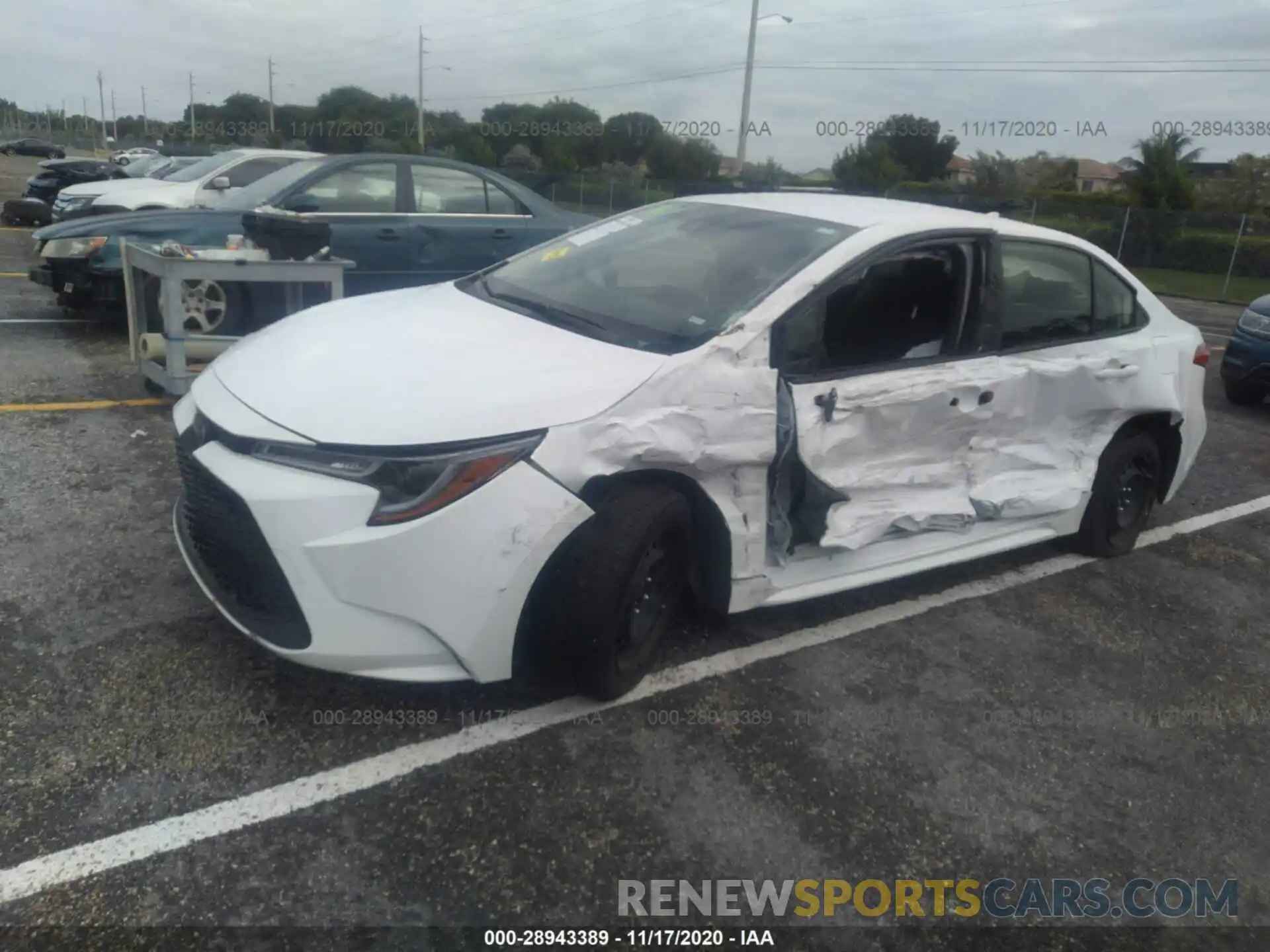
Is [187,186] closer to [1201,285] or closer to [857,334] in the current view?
A: [857,334]

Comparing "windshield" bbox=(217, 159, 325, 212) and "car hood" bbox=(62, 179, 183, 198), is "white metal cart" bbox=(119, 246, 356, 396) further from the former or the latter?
"car hood" bbox=(62, 179, 183, 198)

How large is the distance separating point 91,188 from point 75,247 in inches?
184

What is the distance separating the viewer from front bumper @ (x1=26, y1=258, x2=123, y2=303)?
22.8 ft

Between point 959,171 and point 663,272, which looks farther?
point 959,171

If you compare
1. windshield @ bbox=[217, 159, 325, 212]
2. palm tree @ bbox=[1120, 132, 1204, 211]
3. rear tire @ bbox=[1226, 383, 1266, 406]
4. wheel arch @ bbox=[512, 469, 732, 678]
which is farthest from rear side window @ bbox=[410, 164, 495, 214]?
palm tree @ bbox=[1120, 132, 1204, 211]

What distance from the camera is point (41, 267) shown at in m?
7.21

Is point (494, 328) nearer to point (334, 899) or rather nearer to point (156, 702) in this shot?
point (156, 702)

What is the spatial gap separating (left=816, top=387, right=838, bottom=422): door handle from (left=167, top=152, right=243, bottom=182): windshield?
8.50 m

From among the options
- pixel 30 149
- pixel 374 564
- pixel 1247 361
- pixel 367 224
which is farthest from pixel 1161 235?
pixel 30 149

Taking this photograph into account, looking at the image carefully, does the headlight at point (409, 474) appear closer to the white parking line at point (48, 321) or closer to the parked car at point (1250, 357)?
the white parking line at point (48, 321)

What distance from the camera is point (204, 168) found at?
34.3 ft

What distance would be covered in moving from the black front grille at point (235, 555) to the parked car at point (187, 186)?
602cm

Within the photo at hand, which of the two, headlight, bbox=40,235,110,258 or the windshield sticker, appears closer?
the windshield sticker

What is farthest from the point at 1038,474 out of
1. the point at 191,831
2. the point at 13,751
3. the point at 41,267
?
the point at 41,267
